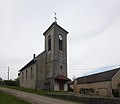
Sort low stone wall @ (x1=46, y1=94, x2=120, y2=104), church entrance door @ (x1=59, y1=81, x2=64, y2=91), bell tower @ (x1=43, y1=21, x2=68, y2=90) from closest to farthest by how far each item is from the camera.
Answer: low stone wall @ (x1=46, y1=94, x2=120, y2=104), bell tower @ (x1=43, y1=21, x2=68, y2=90), church entrance door @ (x1=59, y1=81, x2=64, y2=91)

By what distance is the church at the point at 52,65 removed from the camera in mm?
34594

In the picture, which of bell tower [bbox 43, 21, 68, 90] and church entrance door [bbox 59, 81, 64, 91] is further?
church entrance door [bbox 59, 81, 64, 91]

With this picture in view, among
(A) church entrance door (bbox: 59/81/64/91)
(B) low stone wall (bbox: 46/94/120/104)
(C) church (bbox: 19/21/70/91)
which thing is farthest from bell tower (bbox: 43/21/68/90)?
(B) low stone wall (bbox: 46/94/120/104)

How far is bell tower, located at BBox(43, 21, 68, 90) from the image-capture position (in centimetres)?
3455

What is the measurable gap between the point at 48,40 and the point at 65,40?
3.64 meters

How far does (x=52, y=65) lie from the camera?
34.8 m

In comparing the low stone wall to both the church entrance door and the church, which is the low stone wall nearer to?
the church

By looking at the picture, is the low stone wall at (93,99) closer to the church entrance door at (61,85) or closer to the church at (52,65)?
the church at (52,65)

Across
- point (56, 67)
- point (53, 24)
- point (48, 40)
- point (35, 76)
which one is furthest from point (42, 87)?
point (53, 24)

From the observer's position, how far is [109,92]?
3881cm

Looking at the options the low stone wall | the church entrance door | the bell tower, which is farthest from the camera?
the church entrance door

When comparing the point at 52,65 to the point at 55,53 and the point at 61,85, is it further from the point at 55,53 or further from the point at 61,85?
the point at 61,85

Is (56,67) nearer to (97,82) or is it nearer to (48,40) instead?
(48,40)

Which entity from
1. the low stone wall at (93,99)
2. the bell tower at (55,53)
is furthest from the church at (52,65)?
the low stone wall at (93,99)
